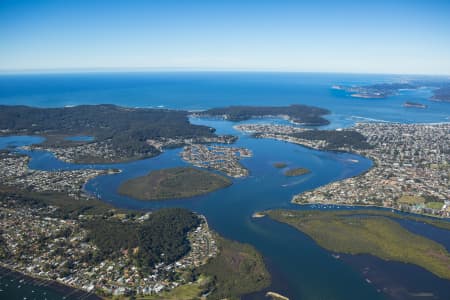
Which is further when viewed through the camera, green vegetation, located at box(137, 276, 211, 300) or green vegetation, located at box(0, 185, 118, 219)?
green vegetation, located at box(0, 185, 118, 219)

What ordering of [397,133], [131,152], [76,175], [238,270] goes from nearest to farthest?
[238,270] → [76,175] → [131,152] → [397,133]

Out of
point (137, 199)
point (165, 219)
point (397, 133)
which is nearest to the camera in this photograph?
point (165, 219)

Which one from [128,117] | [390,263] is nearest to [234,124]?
[128,117]

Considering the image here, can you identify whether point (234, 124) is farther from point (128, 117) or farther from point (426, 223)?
point (426, 223)

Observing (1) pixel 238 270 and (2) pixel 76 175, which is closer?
(1) pixel 238 270

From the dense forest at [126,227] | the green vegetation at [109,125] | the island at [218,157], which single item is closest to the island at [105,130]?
the green vegetation at [109,125]

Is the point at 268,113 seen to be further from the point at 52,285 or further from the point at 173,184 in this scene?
the point at 52,285

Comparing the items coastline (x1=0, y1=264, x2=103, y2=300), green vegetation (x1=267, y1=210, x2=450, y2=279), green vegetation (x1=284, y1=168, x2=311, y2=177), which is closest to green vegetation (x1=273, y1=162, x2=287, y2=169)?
green vegetation (x1=284, y1=168, x2=311, y2=177)

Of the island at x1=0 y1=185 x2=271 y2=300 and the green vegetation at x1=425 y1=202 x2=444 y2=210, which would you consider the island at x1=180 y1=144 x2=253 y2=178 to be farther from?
the green vegetation at x1=425 y1=202 x2=444 y2=210
